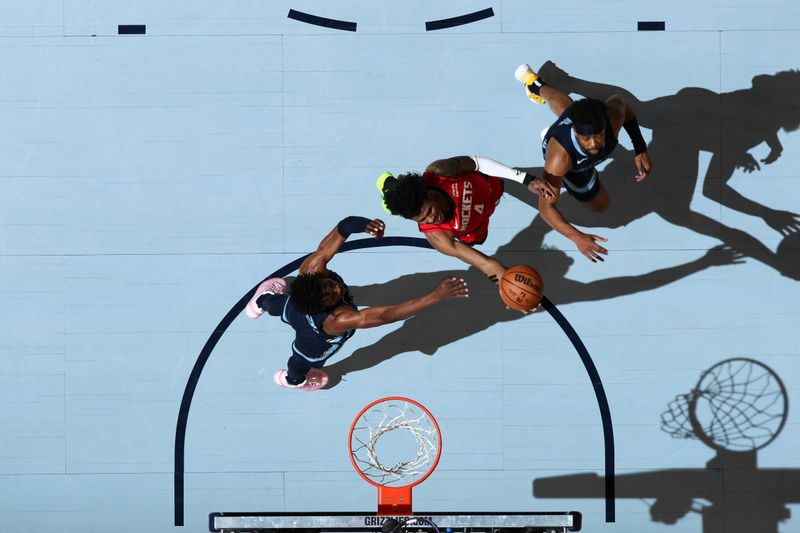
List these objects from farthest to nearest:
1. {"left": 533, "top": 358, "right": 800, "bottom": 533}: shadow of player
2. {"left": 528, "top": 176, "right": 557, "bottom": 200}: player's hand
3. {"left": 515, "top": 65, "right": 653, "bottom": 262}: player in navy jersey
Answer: {"left": 533, "top": 358, "right": 800, "bottom": 533}: shadow of player → {"left": 528, "top": 176, "right": 557, "bottom": 200}: player's hand → {"left": 515, "top": 65, "right": 653, "bottom": 262}: player in navy jersey

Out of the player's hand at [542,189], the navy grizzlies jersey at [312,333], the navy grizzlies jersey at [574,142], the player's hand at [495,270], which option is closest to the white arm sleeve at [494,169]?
the player's hand at [542,189]

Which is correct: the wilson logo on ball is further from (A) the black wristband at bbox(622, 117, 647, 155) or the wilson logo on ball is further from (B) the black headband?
(A) the black wristband at bbox(622, 117, 647, 155)

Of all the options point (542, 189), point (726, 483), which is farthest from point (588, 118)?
point (726, 483)

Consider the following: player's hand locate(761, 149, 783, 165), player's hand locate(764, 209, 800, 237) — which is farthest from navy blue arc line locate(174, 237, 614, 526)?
player's hand locate(761, 149, 783, 165)

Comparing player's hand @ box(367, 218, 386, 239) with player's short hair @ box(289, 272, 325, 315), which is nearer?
player's short hair @ box(289, 272, 325, 315)

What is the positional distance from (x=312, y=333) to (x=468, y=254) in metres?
1.27

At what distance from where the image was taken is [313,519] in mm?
4824

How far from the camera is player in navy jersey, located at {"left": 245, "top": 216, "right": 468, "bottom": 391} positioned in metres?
5.01

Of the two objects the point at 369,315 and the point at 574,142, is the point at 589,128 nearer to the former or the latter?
the point at 574,142

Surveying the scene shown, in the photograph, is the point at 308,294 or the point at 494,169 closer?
the point at 308,294

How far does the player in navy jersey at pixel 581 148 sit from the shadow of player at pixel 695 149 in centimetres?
48

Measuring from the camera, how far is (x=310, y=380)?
5.89m

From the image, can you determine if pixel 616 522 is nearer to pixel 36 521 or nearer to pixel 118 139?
pixel 36 521

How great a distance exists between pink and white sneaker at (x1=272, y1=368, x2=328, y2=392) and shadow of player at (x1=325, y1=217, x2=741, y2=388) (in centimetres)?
11
